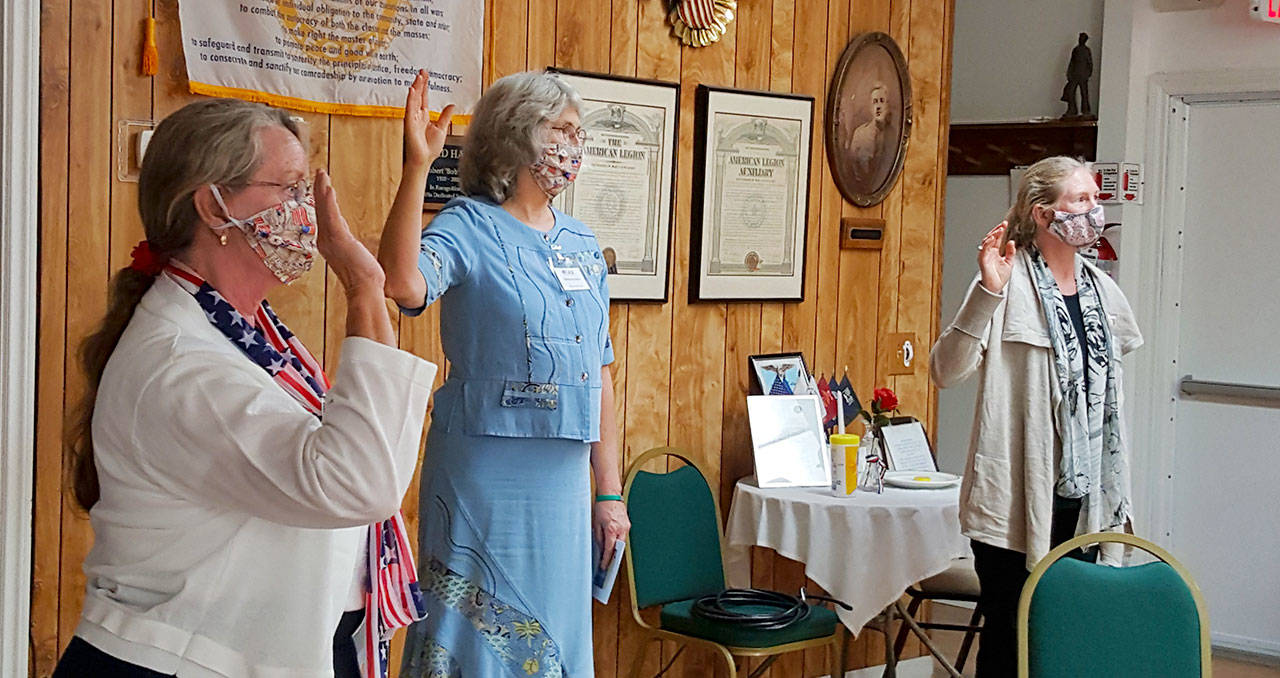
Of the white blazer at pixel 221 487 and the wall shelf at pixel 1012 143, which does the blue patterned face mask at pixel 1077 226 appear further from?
the wall shelf at pixel 1012 143

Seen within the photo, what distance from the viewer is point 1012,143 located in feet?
19.0

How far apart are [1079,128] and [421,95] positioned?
409 cm

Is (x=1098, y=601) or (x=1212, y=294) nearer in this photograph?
(x=1098, y=601)

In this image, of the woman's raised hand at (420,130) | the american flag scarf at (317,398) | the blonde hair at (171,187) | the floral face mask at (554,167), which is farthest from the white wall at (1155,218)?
the blonde hair at (171,187)

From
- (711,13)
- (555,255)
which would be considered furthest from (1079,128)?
(555,255)

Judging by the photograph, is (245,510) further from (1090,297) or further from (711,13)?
(711,13)

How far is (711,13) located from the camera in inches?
151

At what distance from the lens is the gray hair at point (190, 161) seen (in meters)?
1.58

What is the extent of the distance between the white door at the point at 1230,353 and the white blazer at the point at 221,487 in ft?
14.5

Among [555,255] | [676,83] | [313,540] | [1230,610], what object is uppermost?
[676,83]

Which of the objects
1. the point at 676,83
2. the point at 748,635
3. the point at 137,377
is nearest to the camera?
the point at 137,377

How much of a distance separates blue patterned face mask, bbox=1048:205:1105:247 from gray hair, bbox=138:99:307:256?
86.1 inches

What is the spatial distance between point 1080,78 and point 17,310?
419cm

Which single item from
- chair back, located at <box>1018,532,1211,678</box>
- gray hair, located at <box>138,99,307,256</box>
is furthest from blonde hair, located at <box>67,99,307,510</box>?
chair back, located at <box>1018,532,1211,678</box>
